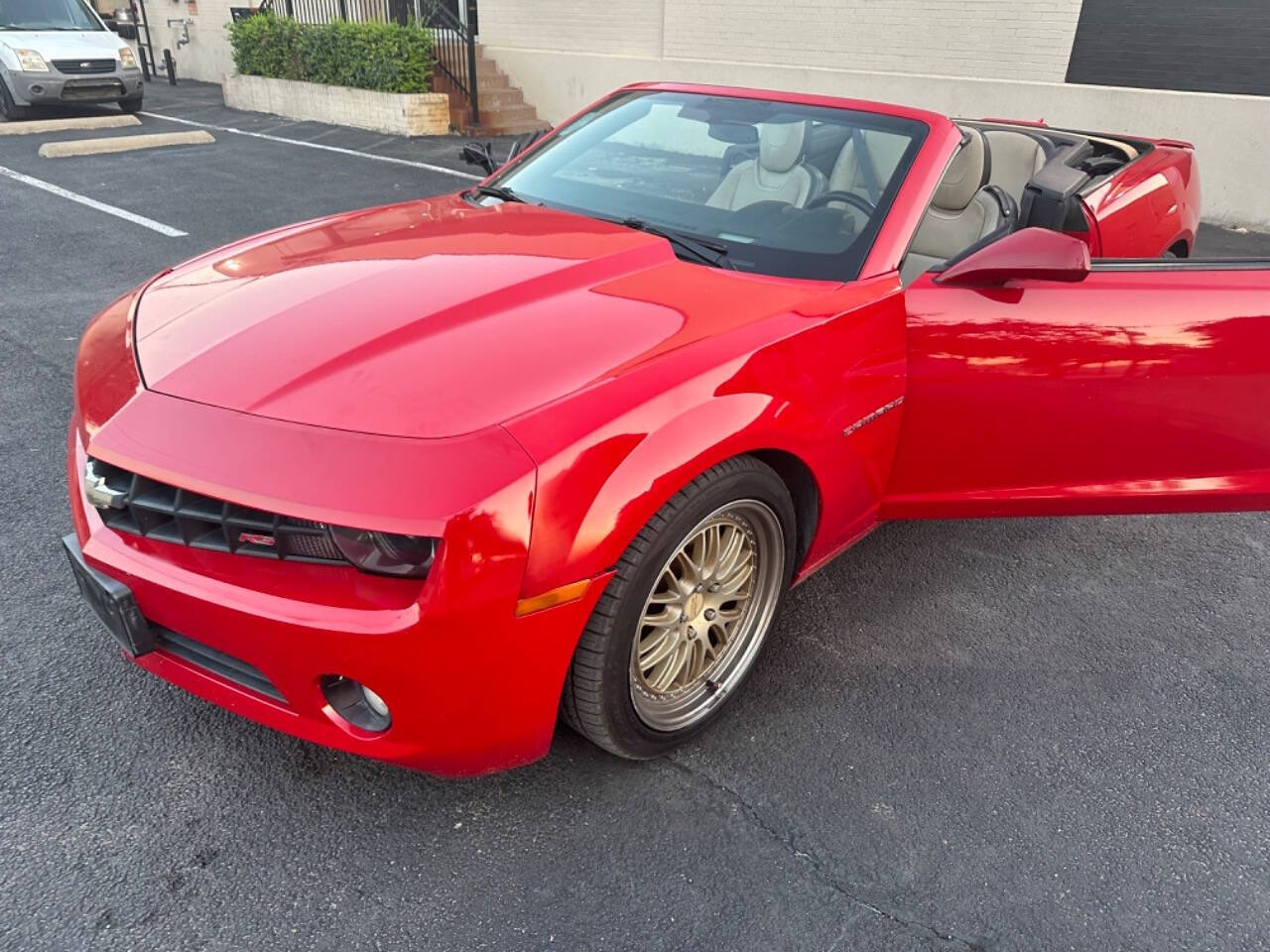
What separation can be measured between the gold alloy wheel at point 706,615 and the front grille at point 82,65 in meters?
12.8

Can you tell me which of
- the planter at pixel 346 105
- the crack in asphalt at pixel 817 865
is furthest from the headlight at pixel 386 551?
the planter at pixel 346 105

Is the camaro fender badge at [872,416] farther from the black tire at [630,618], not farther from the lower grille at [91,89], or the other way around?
the lower grille at [91,89]

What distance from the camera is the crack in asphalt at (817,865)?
1974mm

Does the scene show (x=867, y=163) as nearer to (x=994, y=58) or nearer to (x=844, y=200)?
(x=844, y=200)

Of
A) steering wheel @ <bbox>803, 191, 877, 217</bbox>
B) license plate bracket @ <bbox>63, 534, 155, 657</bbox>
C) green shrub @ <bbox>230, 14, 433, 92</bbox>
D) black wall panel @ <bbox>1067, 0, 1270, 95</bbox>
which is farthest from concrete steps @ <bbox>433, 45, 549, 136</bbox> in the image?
license plate bracket @ <bbox>63, 534, 155, 657</bbox>

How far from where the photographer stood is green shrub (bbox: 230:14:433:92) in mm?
12172

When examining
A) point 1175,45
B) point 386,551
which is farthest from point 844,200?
point 1175,45

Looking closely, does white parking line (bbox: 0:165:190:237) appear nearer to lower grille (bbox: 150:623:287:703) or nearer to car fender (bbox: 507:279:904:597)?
lower grille (bbox: 150:623:287:703)

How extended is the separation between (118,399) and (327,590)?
72cm

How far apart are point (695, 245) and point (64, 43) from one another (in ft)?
41.2

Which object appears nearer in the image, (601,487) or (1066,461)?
(601,487)

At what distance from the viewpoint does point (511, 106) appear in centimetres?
1305

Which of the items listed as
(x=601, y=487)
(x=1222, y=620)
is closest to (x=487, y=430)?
(x=601, y=487)

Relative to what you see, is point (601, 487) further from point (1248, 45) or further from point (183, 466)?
point (1248, 45)
